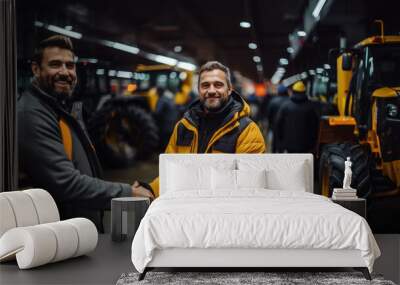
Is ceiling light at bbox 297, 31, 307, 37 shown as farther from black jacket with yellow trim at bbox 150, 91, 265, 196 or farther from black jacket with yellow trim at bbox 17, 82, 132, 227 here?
black jacket with yellow trim at bbox 17, 82, 132, 227

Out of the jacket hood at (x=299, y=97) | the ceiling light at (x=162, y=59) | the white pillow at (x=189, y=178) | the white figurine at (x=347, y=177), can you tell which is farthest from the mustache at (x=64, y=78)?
the white figurine at (x=347, y=177)

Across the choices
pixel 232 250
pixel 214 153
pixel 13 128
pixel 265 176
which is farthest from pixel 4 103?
pixel 232 250

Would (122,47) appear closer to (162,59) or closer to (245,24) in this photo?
(162,59)

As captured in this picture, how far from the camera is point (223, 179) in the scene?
5.92m

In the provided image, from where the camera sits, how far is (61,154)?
666 cm

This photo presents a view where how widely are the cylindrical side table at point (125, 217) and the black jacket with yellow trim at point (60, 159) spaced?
0.57m

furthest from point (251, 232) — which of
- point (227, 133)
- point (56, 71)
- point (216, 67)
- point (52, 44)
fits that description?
point (52, 44)

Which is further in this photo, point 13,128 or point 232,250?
Answer: point 13,128

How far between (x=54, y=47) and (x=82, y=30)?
0.32 meters

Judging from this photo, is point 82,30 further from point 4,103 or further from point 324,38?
point 324,38

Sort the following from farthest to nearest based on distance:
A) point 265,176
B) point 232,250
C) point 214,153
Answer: point 214,153 → point 265,176 → point 232,250

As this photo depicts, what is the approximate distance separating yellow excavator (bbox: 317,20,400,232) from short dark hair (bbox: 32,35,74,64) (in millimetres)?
2570

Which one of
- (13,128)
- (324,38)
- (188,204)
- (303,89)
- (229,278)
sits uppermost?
(324,38)

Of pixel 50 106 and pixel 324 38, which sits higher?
pixel 324 38
